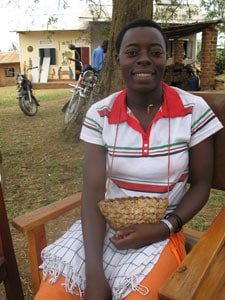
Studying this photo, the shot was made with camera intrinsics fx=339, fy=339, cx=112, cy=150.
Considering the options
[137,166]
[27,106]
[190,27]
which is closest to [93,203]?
[137,166]

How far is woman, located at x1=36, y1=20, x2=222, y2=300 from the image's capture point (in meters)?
1.40

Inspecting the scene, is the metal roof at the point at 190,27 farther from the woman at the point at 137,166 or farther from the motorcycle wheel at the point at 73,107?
the woman at the point at 137,166

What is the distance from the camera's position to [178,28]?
338 inches

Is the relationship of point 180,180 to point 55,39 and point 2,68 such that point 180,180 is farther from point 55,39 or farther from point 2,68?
point 2,68

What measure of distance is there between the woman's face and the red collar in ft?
0.34

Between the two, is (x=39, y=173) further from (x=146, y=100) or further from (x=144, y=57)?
(x=144, y=57)

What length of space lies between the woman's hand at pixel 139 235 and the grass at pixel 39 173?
1.20m

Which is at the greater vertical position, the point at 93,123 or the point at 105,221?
the point at 93,123

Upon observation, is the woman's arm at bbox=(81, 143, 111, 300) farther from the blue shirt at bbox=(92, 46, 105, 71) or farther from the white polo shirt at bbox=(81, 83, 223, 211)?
the blue shirt at bbox=(92, 46, 105, 71)

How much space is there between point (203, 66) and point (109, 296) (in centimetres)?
876

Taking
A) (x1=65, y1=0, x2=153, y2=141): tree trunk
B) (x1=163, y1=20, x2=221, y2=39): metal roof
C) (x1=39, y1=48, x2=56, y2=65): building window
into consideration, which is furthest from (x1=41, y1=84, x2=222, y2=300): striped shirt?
(x1=39, y1=48, x2=56, y2=65): building window

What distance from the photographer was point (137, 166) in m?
1.53

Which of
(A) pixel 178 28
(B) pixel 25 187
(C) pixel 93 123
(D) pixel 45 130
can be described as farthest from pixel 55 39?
(C) pixel 93 123

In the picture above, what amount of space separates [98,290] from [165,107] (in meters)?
0.84
